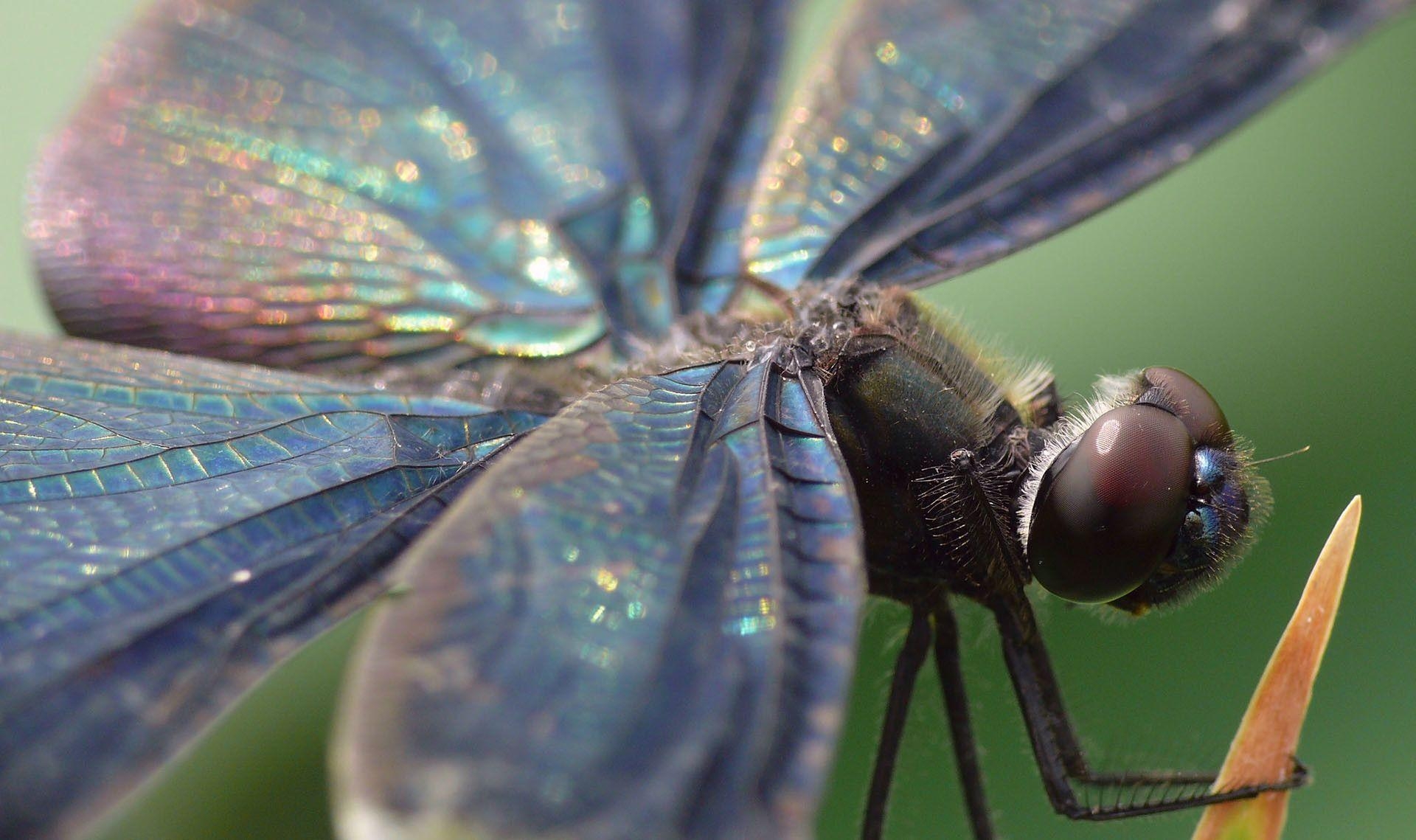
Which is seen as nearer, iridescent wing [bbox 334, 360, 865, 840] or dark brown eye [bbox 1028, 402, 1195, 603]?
iridescent wing [bbox 334, 360, 865, 840]

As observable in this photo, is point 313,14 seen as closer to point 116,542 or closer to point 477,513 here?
point 116,542

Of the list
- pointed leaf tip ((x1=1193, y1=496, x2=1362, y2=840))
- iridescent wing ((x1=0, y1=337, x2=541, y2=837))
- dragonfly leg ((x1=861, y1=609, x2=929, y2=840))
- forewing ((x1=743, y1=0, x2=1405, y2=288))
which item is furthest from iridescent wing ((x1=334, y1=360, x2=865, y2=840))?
forewing ((x1=743, y1=0, x2=1405, y2=288))

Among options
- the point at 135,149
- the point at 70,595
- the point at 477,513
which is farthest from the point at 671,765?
the point at 135,149

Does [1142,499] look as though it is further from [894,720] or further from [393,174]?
[393,174]

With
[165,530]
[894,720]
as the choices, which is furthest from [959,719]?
[165,530]

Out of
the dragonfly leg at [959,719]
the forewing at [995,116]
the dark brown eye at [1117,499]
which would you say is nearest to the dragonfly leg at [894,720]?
the dragonfly leg at [959,719]

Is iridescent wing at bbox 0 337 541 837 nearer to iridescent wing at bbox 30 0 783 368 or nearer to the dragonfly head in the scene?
iridescent wing at bbox 30 0 783 368
